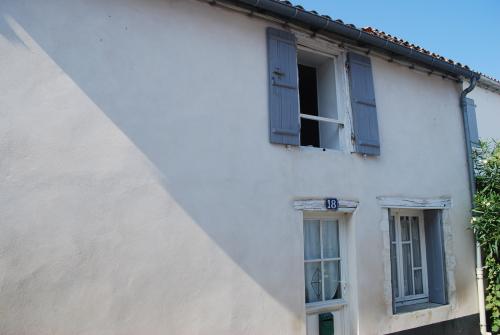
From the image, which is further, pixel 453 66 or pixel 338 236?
pixel 453 66

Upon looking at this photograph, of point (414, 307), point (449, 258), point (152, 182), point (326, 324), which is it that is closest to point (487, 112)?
point (449, 258)

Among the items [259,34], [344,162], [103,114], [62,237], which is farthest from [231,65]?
[62,237]

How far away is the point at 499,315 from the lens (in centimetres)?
663

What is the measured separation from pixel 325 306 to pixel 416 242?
240cm

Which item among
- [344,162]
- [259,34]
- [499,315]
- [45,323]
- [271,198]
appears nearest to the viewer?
[45,323]

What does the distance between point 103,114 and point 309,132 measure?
4115 millimetres

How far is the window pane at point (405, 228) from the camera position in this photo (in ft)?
21.3

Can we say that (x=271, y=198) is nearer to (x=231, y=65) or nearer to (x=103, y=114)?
(x=231, y=65)

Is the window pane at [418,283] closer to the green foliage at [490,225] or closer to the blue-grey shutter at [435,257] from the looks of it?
the blue-grey shutter at [435,257]

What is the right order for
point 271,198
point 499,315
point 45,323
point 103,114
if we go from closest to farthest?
point 45,323 < point 103,114 < point 271,198 < point 499,315

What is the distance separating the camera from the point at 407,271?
641 cm

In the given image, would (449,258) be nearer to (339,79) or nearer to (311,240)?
(311,240)

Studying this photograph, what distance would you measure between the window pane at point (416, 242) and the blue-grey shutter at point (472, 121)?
2.30m

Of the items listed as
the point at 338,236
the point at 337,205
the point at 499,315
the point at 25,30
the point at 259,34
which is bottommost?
the point at 499,315
